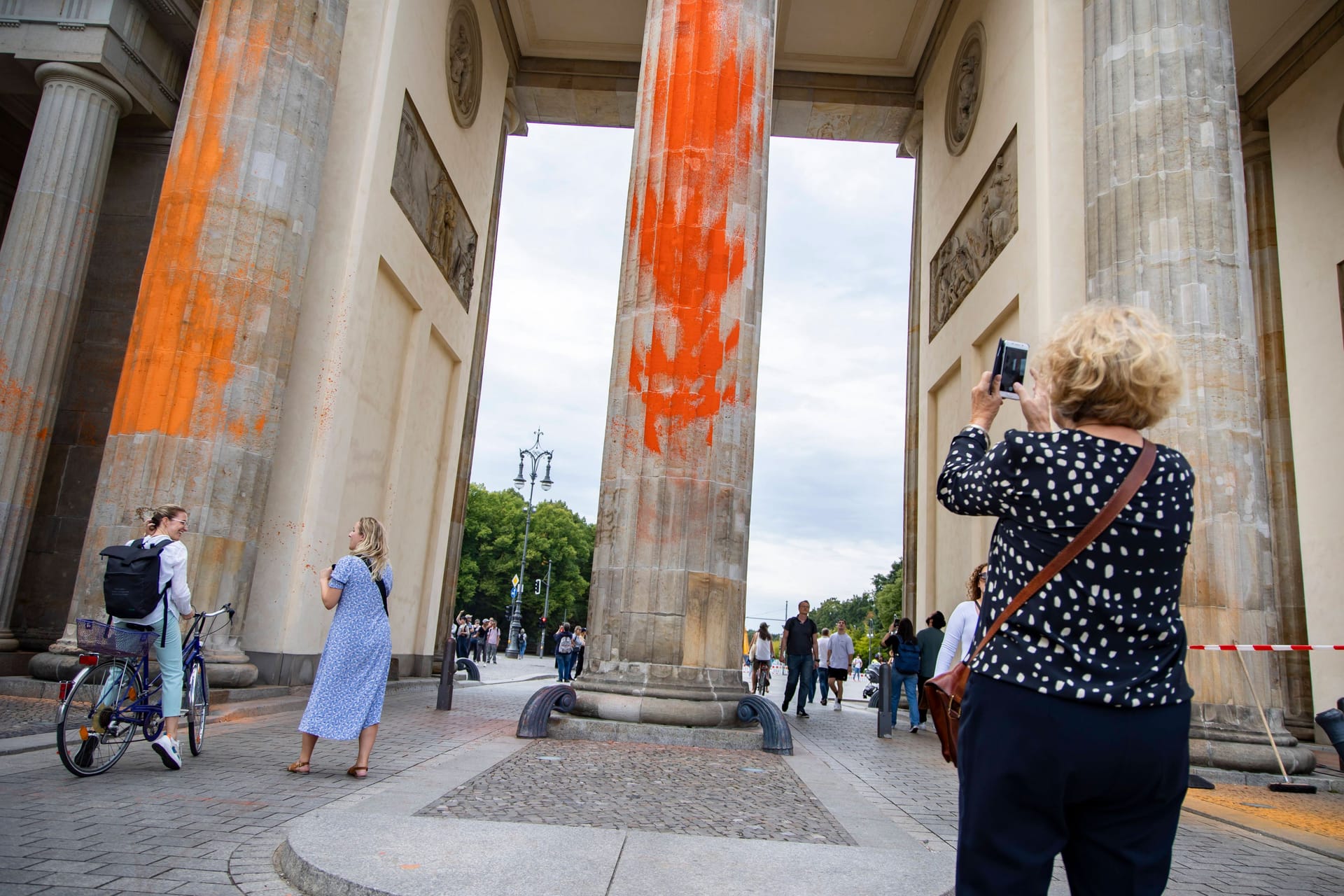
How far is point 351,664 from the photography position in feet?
19.6

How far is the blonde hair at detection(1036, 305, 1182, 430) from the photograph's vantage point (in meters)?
1.92

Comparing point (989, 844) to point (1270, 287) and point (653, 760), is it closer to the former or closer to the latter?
point (653, 760)

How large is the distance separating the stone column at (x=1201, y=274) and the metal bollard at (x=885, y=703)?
371cm

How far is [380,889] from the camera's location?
3.06 metres

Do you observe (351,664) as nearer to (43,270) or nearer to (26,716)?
(26,716)

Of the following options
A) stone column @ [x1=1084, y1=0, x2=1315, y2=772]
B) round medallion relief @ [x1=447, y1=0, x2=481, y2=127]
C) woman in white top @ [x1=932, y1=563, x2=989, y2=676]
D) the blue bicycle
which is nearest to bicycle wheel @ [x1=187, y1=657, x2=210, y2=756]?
the blue bicycle

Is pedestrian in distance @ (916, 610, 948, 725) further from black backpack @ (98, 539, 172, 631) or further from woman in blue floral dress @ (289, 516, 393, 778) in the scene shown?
black backpack @ (98, 539, 172, 631)

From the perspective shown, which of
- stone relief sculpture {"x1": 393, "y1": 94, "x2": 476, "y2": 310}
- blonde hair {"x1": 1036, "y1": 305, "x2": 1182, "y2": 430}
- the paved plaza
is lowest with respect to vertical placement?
the paved plaza

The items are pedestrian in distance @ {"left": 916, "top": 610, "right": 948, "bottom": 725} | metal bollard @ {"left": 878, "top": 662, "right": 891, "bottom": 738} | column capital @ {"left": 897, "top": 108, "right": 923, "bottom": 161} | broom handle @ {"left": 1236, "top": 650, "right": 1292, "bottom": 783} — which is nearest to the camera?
broom handle @ {"left": 1236, "top": 650, "right": 1292, "bottom": 783}

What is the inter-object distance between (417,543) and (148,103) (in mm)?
7897

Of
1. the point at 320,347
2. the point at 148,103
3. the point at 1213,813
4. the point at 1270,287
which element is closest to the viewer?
the point at 1213,813

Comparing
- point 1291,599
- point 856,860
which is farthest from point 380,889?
point 1291,599

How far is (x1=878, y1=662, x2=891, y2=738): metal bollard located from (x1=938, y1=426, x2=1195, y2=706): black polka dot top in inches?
408

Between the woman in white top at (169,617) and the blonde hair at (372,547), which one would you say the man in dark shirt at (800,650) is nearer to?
the blonde hair at (372,547)
